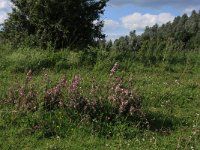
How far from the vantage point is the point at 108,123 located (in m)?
7.17

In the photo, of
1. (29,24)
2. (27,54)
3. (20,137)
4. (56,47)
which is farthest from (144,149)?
(29,24)

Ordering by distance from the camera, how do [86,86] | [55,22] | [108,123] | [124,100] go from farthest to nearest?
[55,22], [86,86], [124,100], [108,123]

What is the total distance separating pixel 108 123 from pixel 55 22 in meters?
6.29

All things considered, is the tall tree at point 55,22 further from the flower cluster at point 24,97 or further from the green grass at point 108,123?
the flower cluster at point 24,97

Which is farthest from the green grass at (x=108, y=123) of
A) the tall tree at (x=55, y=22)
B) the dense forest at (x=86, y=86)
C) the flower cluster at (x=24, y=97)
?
the tall tree at (x=55, y=22)

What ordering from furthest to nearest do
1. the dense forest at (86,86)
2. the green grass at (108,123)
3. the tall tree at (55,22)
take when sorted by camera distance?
the tall tree at (55,22) < the dense forest at (86,86) < the green grass at (108,123)

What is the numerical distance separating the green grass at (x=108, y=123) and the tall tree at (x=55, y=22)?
1133 millimetres

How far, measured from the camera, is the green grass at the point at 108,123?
672 centimetres

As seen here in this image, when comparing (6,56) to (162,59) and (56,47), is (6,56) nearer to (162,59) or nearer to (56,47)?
(56,47)

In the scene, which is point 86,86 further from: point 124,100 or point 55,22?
point 55,22

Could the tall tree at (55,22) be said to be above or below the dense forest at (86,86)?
above

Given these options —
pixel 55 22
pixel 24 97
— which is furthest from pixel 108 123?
pixel 55 22

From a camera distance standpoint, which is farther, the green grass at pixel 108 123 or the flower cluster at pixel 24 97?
the flower cluster at pixel 24 97

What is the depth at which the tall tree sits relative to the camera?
12828 mm
